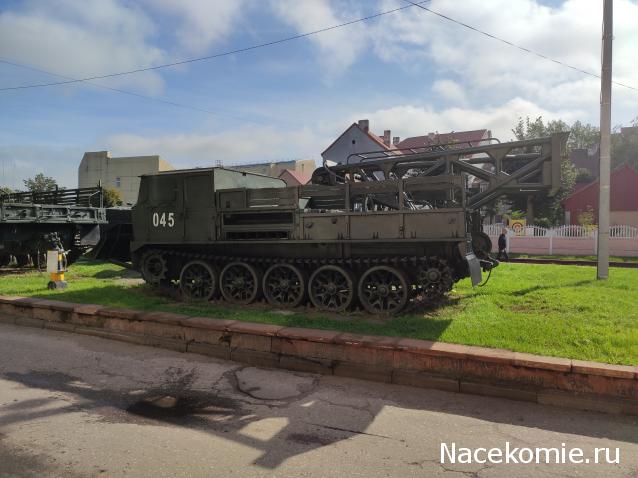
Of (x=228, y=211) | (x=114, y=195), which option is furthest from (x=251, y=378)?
(x=114, y=195)

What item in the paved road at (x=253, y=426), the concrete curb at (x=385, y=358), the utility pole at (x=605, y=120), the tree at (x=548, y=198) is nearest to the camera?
the paved road at (x=253, y=426)

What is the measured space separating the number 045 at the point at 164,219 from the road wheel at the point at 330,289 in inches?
113

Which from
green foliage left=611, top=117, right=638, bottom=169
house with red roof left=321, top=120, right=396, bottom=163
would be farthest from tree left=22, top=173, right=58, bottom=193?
green foliage left=611, top=117, right=638, bottom=169

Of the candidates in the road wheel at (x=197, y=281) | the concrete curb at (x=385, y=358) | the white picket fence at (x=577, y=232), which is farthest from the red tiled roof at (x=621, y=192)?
the concrete curb at (x=385, y=358)

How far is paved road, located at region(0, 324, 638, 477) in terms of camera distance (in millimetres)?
3277

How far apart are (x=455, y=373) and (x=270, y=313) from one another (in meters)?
3.13

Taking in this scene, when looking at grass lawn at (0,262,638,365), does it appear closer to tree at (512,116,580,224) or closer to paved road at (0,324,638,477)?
paved road at (0,324,638,477)

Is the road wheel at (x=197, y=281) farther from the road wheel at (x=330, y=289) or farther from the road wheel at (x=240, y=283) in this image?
the road wheel at (x=330, y=289)

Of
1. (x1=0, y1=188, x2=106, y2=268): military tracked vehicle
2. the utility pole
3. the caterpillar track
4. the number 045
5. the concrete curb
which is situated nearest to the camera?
the concrete curb

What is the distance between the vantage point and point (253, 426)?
3.96m

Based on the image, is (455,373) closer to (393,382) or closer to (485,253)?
(393,382)

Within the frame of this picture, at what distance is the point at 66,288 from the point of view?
9.62m

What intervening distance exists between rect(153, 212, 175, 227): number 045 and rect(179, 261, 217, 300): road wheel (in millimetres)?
817

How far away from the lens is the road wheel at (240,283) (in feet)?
26.5
